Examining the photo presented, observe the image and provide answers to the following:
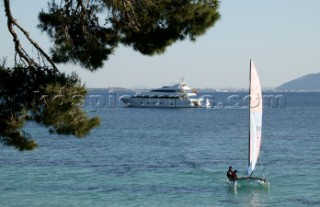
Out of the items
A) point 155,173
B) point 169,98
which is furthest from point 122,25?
point 169,98

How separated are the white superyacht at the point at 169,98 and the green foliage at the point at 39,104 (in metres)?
107

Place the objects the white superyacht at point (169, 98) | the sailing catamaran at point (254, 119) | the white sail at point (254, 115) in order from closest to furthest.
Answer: the sailing catamaran at point (254, 119) → the white sail at point (254, 115) → the white superyacht at point (169, 98)

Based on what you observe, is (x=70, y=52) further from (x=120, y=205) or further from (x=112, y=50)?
(x=120, y=205)

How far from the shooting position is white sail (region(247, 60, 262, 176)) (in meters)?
28.9

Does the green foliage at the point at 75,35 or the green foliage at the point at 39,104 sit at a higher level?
the green foliage at the point at 75,35

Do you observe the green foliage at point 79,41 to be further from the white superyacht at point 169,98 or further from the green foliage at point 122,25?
the white superyacht at point 169,98

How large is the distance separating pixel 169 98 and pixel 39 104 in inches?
4459

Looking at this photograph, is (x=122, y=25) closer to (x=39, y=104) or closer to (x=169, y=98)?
(x=39, y=104)

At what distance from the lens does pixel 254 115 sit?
29328mm

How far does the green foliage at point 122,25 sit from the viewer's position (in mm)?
11312

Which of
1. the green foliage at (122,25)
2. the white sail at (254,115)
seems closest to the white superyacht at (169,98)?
the white sail at (254,115)

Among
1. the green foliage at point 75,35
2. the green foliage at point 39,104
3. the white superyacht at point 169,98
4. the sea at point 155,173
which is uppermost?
the green foliage at point 75,35

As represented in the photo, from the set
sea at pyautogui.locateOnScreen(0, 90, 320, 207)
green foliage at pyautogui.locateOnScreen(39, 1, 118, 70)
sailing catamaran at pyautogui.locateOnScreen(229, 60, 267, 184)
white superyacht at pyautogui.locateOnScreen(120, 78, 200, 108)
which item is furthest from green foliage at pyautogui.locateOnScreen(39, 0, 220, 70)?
white superyacht at pyautogui.locateOnScreen(120, 78, 200, 108)

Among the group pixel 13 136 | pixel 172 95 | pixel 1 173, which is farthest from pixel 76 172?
pixel 172 95
